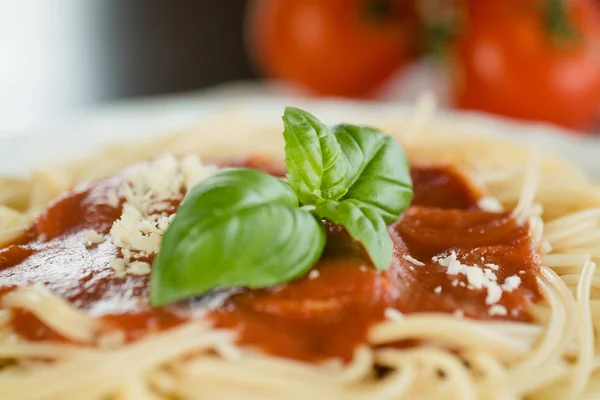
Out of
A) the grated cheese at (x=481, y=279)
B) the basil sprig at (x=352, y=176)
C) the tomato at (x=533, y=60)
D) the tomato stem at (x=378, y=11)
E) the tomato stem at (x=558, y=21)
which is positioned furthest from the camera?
the tomato stem at (x=378, y=11)

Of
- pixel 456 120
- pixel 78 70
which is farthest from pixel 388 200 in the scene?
pixel 78 70

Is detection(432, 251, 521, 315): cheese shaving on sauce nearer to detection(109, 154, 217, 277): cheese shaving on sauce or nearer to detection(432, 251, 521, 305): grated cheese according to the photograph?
detection(432, 251, 521, 305): grated cheese

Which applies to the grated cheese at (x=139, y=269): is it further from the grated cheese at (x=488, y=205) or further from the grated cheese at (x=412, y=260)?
the grated cheese at (x=488, y=205)

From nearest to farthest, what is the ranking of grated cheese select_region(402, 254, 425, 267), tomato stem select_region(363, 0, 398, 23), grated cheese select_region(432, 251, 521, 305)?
grated cheese select_region(432, 251, 521, 305)
grated cheese select_region(402, 254, 425, 267)
tomato stem select_region(363, 0, 398, 23)

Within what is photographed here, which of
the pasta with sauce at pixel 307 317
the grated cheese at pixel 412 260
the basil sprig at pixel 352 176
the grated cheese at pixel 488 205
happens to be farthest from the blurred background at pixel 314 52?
the grated cheese at pixel 412 260

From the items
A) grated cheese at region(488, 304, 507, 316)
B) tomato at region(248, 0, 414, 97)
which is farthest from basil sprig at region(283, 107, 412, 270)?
tomato at region(248, 0, 414, 97)

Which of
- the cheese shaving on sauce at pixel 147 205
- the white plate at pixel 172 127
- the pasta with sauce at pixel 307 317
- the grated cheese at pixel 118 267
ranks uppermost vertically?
the cheese shaving on sauce at pixel 147 205
